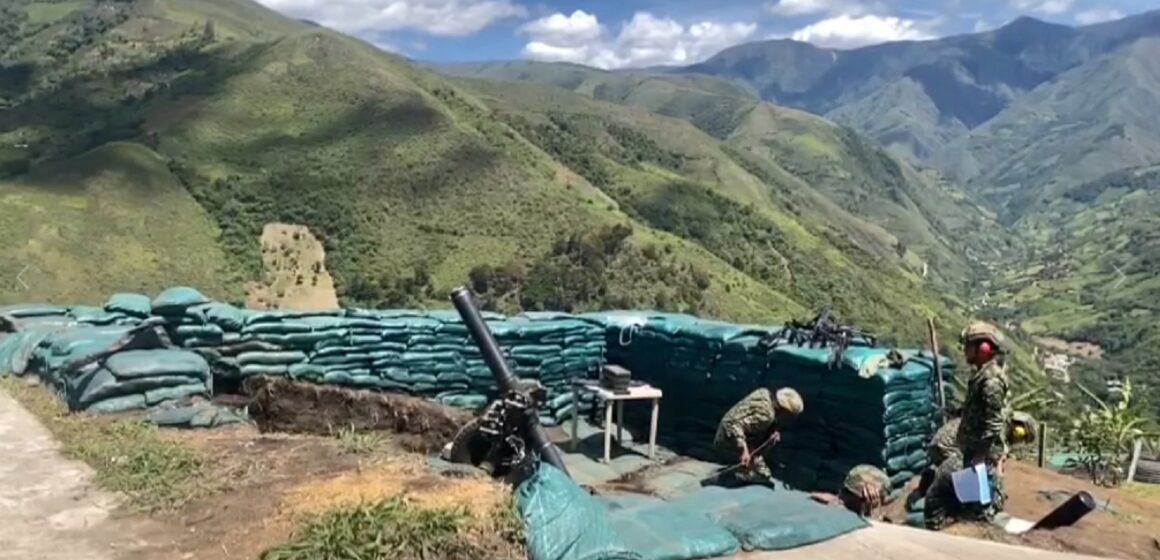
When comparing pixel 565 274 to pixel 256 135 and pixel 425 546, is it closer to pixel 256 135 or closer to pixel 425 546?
pixel 256 135

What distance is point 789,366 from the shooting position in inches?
337

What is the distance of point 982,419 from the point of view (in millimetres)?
6383

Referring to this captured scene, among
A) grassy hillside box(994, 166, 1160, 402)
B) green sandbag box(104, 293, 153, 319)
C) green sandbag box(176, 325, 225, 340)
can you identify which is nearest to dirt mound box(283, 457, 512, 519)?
green sandbag box(176, 325, 225, 340)

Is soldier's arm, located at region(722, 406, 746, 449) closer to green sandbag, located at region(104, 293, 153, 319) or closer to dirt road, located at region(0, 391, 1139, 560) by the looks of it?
dirt road, located at region(0, 391, 1139, 560)

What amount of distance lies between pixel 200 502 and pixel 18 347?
16.6ft

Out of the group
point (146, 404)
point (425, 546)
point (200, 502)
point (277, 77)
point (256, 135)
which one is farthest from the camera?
point (277, 77)

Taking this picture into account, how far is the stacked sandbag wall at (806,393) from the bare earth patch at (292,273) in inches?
1701

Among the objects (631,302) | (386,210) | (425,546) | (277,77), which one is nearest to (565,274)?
(631,302)

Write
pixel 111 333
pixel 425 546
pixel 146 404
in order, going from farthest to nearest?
pixel 111 333 → pixel 146 404 → pixel 425 546

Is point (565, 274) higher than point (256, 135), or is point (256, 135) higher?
point (256, 135)

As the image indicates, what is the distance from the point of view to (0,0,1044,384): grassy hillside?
5388cm

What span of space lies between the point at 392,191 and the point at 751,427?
5747 centimetres

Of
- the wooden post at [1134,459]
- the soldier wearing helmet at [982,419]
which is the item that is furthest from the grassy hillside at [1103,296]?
the soldier wearing helmet at [982,419]

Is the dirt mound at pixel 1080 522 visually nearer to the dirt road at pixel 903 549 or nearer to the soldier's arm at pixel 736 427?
the dirt road at pixel 903 549
